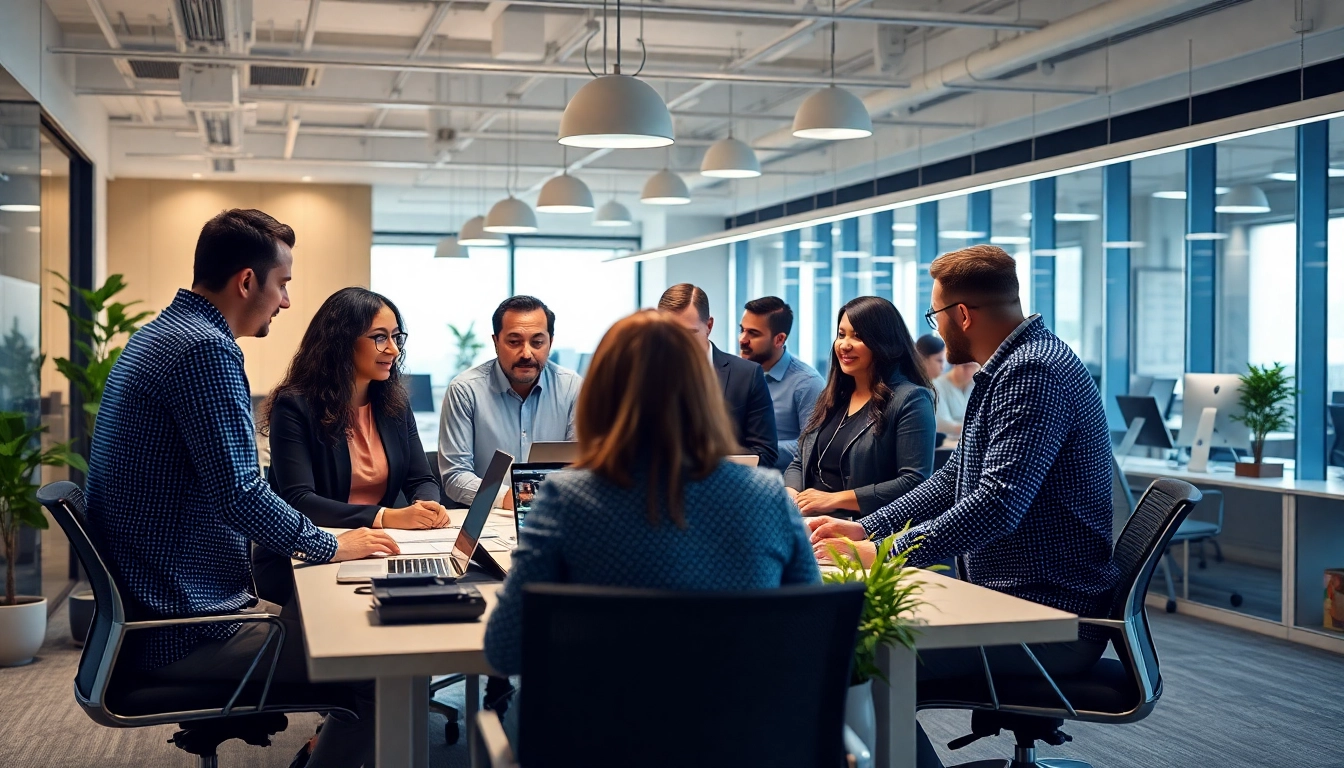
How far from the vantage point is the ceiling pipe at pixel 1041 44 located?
6.41 meters

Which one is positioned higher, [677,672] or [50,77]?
[50,77]

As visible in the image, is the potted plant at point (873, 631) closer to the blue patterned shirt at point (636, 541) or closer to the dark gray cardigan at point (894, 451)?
the blue patterned shirt at point (636, 541)

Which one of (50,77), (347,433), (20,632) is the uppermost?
(50,77)

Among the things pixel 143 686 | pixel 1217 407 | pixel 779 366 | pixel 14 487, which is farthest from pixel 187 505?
pixel 1217 407

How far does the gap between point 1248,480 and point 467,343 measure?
1300cm

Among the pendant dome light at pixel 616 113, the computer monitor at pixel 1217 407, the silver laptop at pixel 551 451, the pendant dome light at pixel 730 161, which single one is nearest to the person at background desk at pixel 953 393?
the computer monitor at pixel 1217 407

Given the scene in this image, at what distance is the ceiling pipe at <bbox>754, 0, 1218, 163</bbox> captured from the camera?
6.41 m

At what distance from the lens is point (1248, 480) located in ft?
21.4

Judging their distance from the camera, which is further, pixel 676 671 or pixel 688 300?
pixel 688 300

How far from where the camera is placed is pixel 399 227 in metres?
17.7

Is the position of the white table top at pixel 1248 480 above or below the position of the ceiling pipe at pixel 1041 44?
below

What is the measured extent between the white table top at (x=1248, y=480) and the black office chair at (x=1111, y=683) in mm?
3341

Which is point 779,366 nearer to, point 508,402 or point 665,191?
point 508,402

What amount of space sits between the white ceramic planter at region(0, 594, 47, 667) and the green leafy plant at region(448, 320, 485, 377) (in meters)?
12.5
